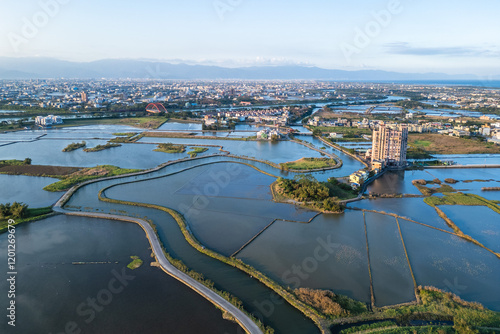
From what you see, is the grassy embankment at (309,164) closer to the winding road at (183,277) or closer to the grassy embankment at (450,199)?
the grassy embankment at (450,199)

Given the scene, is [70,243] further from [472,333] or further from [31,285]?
[472,333]

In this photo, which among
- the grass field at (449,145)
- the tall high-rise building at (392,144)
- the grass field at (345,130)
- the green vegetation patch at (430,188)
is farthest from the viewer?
the grass field at (345,130)

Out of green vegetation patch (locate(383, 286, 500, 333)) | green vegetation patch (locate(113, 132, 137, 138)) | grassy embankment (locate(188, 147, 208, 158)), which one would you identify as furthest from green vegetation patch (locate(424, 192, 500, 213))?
green vegetation patch (locate(113, 132, 137, 138))

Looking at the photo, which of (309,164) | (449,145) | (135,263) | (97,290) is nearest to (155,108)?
(309,164)

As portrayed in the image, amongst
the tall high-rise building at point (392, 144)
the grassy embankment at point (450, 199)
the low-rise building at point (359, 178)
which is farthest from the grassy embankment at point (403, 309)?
the tall high-rise building at point (392, 144)

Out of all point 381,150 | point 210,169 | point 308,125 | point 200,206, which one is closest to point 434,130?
point 308,125
